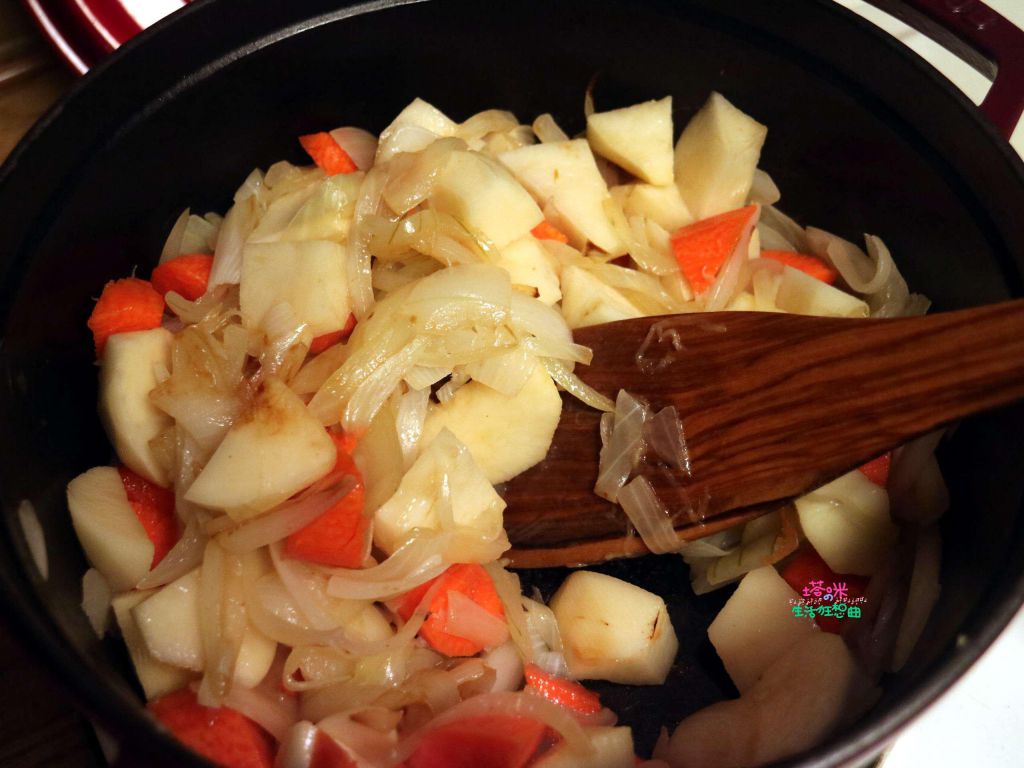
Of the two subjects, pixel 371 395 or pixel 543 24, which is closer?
pixel 371 395

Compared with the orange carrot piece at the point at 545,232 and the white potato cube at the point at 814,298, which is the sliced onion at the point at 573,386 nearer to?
the orange carrot piece at the point at 545,232

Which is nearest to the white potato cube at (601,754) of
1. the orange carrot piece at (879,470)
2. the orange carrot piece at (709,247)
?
the orange carrot piece at (879,470)

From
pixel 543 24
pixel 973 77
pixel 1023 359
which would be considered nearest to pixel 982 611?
pixel 1023 359

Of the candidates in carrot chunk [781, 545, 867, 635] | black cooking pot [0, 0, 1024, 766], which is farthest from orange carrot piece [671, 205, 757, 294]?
carrot chunk [781, 545, 867, 635]

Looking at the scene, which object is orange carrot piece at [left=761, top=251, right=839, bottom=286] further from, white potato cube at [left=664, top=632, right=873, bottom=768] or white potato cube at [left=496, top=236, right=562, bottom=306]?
white potato cube at [left=664, top=632, right=873, bottom=768]

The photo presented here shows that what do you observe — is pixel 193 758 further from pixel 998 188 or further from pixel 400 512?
pixel 998 188

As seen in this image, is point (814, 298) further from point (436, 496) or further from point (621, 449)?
point (436, 496)
